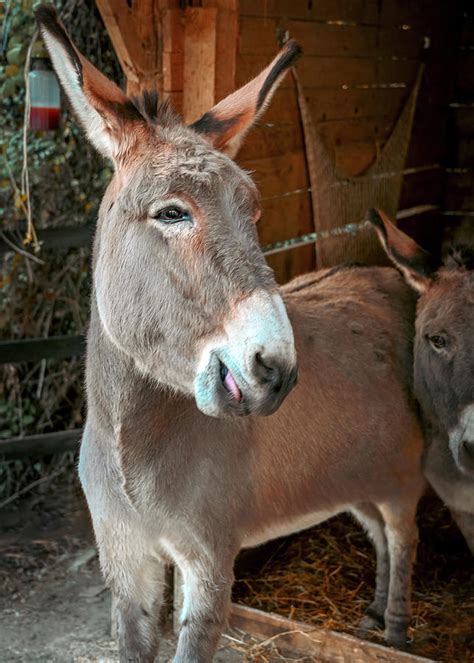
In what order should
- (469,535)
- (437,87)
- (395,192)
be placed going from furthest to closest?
(437,87)
(395,192)
(469,535)

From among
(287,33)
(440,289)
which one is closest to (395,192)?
(287,33)

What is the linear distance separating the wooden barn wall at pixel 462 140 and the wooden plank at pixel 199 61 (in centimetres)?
302

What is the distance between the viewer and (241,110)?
9.90 ft

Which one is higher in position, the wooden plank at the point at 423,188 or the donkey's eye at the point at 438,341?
the wooden plank at the point at 423,188

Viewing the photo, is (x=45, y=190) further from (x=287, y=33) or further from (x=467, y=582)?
(x=467, y=582)

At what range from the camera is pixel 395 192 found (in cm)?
579

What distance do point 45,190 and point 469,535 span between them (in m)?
3.50

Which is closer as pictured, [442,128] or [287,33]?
[287,33]

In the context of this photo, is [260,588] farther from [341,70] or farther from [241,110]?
[341,70]

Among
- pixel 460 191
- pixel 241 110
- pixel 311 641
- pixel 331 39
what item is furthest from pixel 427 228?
pixel 241 110

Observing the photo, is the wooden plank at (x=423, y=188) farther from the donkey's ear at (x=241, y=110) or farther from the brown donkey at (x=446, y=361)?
the donkey's ear at (x=241, y=110)

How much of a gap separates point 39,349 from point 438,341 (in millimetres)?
2386

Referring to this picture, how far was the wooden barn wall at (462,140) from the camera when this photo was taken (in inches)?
255

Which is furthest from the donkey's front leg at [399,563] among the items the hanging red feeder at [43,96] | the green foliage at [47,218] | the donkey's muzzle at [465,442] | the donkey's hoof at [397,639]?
the green foliage at [47,218]
